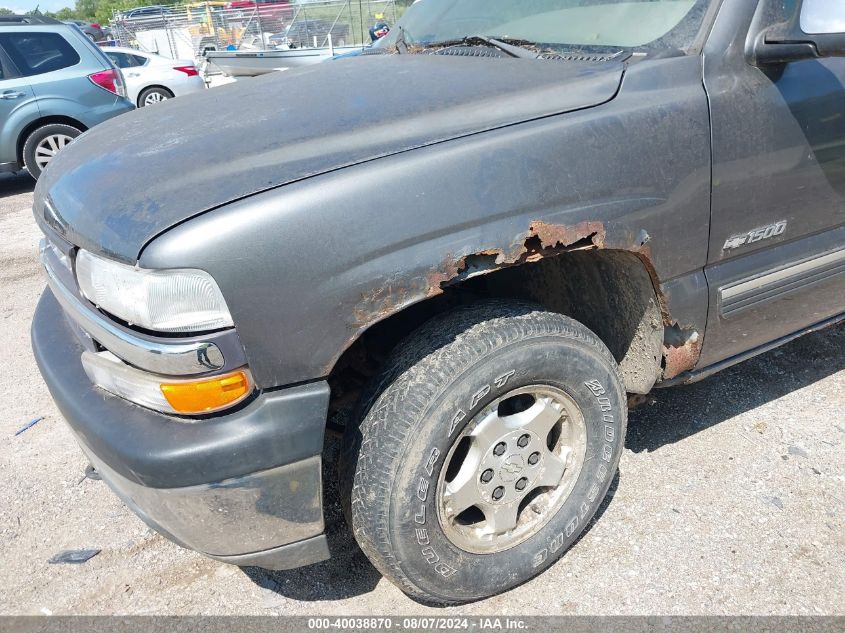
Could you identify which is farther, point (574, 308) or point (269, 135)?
point (574, 308)

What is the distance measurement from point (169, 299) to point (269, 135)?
0.54 meters

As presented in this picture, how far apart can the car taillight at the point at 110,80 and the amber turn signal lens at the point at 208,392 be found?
23.8 ft

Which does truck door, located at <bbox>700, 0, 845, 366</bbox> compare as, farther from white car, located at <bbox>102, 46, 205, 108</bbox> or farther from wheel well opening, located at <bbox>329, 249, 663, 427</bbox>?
white car, located at <bbox>102, 46, 205, 108</bbox>

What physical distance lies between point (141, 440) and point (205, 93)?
1428mm

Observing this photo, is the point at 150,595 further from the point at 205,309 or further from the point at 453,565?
the point at 205,309

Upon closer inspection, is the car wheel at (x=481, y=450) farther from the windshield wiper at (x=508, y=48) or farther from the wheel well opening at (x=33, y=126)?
the wheel well opening at (x=33, y=126)

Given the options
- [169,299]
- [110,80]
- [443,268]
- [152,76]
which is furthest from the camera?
[152,76]

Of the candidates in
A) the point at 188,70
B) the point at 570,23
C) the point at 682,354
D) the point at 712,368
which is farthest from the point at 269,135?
the point at 188,70

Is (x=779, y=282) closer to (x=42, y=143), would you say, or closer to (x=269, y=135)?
(x=269, y=135)

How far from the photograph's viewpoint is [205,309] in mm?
1528

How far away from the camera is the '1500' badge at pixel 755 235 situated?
2135 millimetres

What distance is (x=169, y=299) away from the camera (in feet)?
5.01

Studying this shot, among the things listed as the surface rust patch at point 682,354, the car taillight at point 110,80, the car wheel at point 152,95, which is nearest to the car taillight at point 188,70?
the car wheel at point 152,95

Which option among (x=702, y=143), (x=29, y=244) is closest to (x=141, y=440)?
(x=702, y=143)
